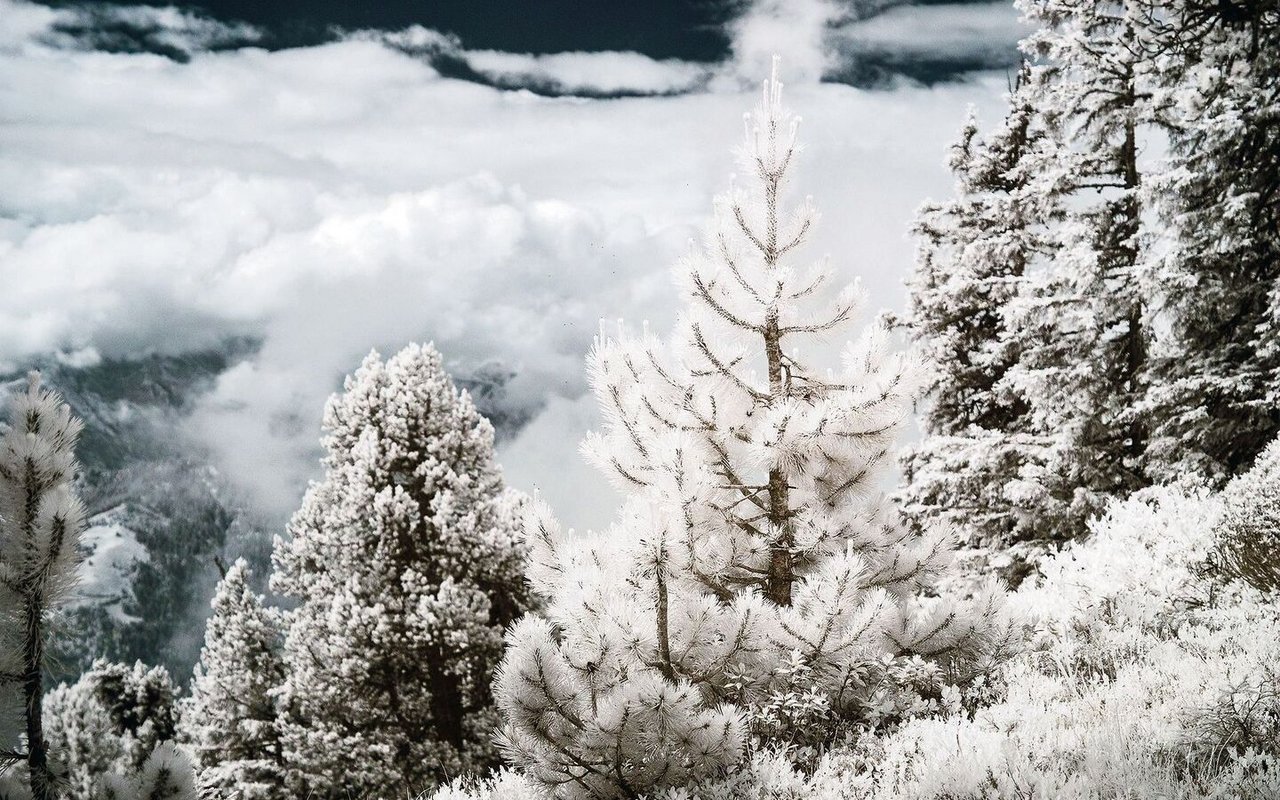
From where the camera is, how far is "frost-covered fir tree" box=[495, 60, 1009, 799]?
4.97m

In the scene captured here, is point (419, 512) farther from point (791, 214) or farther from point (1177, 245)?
point (1177, 245)

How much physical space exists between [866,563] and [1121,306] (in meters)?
8.20

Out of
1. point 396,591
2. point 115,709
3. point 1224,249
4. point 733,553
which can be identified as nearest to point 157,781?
point 733,553

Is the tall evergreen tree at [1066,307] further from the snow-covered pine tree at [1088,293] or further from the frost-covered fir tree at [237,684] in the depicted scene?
the frost-covered fir tree at [237,684]

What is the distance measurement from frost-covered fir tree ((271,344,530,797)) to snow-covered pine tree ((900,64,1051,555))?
8904mm

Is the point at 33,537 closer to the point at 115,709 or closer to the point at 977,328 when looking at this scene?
the point at 977,328

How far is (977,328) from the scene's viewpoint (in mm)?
16047

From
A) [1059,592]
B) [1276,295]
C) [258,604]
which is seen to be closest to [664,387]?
[1059,592]

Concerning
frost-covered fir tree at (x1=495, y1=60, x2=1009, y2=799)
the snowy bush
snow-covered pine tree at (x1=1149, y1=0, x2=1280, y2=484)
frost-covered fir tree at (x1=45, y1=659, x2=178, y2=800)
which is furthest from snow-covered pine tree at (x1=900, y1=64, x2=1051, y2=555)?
frost-covered fir tree at (x1=45, y1=659, x2=178, y2=800)

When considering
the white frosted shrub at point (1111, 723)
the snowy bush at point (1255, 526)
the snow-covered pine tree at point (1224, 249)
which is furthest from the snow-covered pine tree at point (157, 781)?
the snow-covered pine tree at point (1224, 249)

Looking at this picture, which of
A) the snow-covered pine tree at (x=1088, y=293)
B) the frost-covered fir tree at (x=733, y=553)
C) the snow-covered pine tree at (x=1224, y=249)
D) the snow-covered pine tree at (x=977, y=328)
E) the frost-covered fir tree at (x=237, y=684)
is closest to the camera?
the frost-covered fir tree at (x=733, y=553)

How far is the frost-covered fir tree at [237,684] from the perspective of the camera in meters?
17.2

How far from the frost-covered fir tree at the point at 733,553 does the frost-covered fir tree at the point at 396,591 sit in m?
8.22

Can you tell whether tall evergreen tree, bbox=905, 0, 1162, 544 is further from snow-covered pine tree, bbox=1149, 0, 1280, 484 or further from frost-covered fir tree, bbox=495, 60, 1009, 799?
frost-covered fir tree, bbox=495, 60, 1009, 799
